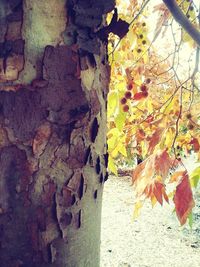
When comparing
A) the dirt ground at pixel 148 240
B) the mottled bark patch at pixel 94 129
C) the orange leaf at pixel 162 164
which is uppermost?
the mottled bark patch at pixel 94 129

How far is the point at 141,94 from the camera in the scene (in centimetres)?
148

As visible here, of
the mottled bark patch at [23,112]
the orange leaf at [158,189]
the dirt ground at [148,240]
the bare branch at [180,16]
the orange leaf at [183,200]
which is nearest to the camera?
the mottled bark patch at [23,112]

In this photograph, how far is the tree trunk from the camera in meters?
0.47

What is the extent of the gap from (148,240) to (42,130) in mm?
3646

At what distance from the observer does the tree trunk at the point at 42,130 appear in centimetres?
47

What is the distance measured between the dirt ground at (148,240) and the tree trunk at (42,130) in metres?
2.91

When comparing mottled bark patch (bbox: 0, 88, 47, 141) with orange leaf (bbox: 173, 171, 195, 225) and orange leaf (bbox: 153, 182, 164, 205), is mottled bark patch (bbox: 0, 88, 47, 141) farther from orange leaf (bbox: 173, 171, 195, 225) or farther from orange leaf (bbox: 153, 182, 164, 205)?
orange leaf (bbox: 153, 182, 164, 205)

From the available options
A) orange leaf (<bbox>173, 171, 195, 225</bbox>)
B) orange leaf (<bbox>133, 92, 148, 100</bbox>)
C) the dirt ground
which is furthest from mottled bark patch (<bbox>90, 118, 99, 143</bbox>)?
the dirt ground

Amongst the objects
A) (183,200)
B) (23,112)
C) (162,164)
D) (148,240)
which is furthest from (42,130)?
(148,240)

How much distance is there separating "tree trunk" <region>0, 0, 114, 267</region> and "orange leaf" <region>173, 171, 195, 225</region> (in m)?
0.65

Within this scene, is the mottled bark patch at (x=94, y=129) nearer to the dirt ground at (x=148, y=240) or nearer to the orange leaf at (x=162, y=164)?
the orange leaf at (x=162, y=164)

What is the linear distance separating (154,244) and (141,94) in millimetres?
2719

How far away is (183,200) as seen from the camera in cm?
109

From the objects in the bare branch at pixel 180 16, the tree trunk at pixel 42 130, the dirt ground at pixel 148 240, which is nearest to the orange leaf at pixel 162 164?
the bare branch at pixel 180 16
